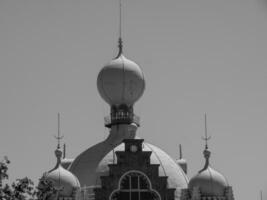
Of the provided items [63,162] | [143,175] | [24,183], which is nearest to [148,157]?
[143,175]

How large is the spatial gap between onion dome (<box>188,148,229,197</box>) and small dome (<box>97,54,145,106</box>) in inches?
408

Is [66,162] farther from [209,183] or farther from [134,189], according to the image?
[209,183]

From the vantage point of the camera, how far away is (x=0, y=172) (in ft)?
159

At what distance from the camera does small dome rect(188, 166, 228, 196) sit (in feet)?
280

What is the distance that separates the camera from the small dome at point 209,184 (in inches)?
3361

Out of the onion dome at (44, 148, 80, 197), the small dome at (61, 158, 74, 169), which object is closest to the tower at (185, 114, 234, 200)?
the onion dome at (44, 148, 80, 197)

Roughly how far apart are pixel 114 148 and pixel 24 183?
133 ft

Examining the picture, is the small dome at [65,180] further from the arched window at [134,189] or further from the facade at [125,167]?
the arched window at [134,189]

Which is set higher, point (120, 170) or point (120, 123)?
point (120, 123)

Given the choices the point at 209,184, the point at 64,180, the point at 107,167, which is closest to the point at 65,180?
the point at 64,180

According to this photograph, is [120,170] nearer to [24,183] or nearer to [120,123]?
[120,123]

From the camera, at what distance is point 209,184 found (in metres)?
85.4

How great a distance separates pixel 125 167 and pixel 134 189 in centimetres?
172

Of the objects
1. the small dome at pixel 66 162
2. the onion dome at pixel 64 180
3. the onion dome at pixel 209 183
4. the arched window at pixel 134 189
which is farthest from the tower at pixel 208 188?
the small dome at pixel 66 162
